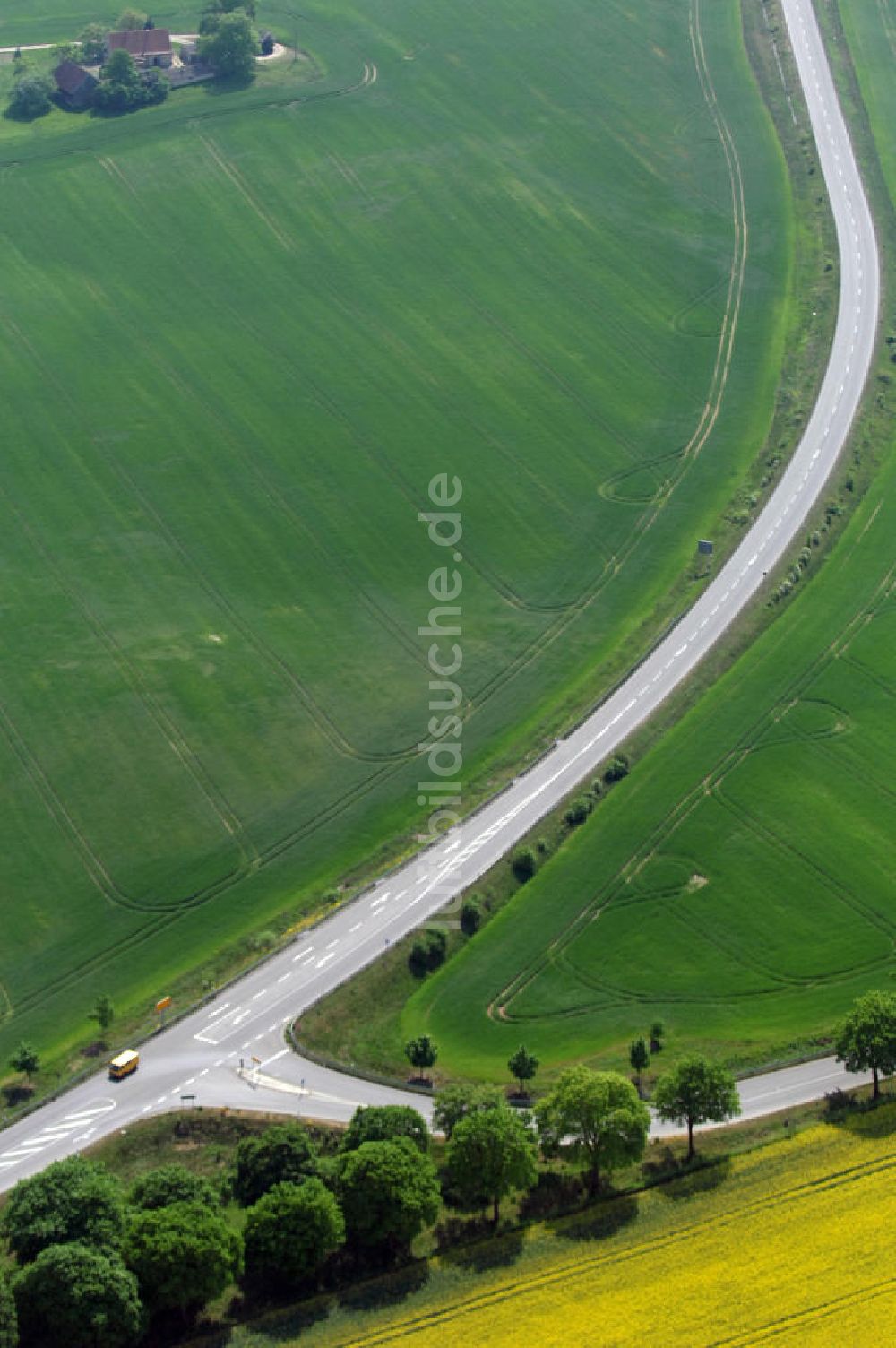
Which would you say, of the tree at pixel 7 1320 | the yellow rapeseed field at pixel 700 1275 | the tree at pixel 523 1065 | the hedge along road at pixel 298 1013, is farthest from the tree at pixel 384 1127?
the tree at pixel 7 1320

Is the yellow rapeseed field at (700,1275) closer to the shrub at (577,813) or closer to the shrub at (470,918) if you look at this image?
the shrub at (470,918)

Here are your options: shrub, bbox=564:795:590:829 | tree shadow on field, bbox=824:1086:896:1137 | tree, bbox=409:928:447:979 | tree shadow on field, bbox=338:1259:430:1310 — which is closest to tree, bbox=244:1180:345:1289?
tree shadow on field, bbox=338:1259:430:1310

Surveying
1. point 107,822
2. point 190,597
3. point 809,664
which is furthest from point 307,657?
point 809,664

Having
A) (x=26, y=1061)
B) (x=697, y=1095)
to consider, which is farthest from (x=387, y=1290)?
(x=26, y=1061)

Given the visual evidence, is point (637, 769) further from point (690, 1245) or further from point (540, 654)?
point (690, 1245)

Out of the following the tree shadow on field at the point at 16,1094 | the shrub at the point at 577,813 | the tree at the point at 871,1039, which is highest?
the shrub at the point at 577,813

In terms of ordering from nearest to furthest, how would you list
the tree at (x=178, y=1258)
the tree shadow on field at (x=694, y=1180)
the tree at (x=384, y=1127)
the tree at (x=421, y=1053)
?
the tree at (x=178, y=1258) → the tree shadow on field at (x=694, y=1180) → the tree at (x=384, y=1127) → the tree at (x=421, y=1053)
